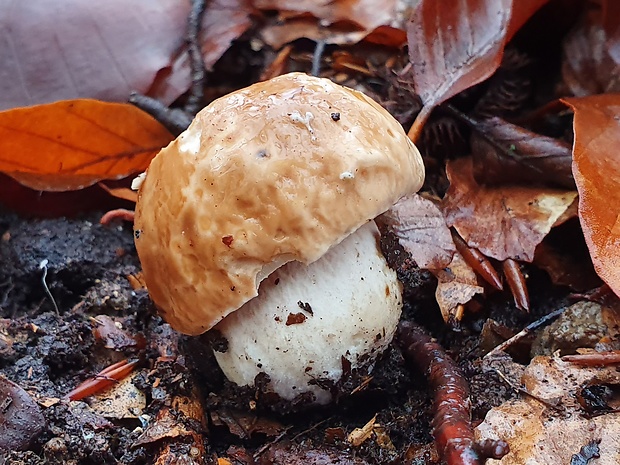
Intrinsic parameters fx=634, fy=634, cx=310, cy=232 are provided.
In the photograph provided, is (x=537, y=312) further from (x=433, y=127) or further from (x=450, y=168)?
(x=433, y=127)

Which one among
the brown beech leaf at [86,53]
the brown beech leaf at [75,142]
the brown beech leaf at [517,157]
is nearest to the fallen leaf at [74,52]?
the brown beech leaf at [86,53]

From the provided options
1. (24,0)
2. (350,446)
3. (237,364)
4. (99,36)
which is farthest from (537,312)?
(24,0)

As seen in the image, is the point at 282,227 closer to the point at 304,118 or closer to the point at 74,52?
the point at 304,118

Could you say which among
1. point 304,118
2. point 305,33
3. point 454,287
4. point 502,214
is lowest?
point 454,287

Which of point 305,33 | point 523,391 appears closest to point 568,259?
point 523,391

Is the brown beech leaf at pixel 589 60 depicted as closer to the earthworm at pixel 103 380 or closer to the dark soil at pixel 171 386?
the dark soil at pixel 171 386

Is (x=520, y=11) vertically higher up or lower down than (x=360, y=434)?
higher up
